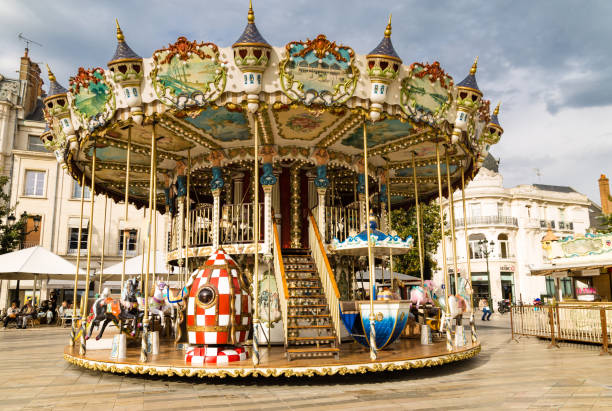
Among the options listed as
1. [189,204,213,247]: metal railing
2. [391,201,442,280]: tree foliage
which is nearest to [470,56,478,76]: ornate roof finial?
[189,204,213,247]: metal railing

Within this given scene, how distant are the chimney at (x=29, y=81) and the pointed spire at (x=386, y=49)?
34227mm

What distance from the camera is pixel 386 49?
1003 centimetres

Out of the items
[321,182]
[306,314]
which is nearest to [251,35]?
[321,182]

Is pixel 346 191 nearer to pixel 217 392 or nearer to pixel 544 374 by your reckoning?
pixel 544 374

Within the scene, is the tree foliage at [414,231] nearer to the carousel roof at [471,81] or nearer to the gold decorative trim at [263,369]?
the carousel roof at [471,81]

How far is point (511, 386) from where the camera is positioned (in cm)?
879

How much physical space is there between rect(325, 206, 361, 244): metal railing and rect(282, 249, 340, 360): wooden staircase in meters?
1.05

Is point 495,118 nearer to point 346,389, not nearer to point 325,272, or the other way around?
point 325,272

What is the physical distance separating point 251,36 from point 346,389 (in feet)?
22.1

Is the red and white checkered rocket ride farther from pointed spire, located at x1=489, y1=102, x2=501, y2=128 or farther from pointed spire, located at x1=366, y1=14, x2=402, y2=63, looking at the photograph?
pointed spire, located at x1=489, y1=102, x2=501, y2=128

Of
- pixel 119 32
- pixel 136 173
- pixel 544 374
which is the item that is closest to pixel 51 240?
pixel 136 173

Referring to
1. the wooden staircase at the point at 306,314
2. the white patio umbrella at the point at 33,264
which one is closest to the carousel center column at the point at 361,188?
the wooden staircase at the point at 306,314

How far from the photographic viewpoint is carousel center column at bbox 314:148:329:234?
13.3 meters

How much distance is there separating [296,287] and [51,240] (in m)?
30.2
